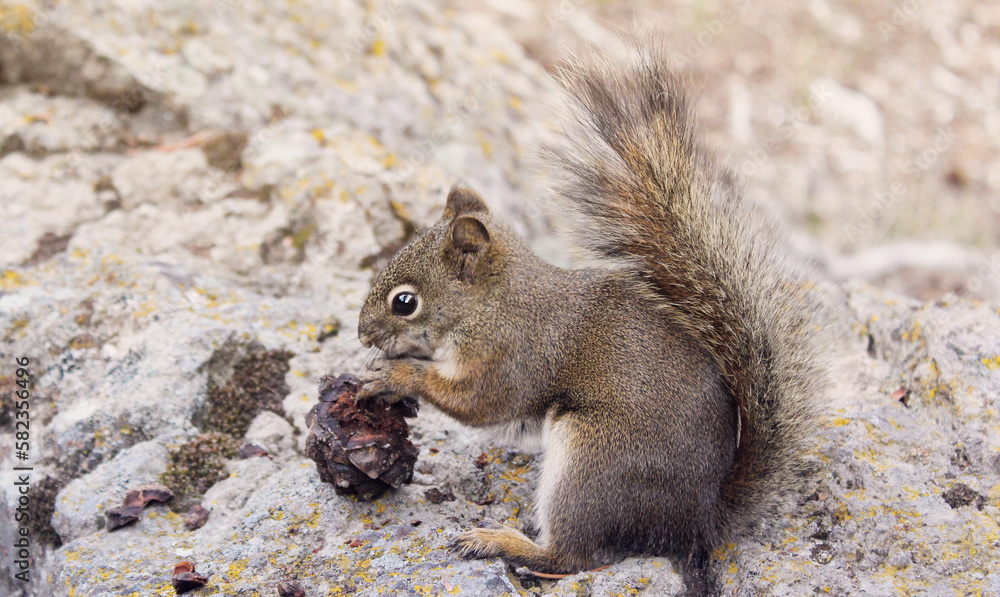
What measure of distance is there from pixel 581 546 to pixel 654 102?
1.33m

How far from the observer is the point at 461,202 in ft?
8.96

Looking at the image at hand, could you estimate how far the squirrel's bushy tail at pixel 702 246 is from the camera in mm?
2156

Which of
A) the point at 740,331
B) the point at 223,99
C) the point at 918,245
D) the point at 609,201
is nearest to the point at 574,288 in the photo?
the point at 609,201

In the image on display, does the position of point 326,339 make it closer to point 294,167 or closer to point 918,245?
point 294,167

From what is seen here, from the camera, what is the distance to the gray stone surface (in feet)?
6.79

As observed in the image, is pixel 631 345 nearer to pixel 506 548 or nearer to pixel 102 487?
pixel 506 548

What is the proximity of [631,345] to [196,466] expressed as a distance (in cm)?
146

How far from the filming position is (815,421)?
220 cm

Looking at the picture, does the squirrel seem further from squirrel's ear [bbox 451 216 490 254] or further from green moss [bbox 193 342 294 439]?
green moss [bbox 193 342 294 439]

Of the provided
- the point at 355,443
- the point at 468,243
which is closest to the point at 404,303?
the point at 468,243

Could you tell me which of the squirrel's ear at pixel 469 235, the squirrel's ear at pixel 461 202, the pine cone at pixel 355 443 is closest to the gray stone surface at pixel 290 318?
the pine cone at pixel 355 443

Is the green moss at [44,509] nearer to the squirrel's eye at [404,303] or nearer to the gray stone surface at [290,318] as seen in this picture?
the gray stone surface at [290,318]

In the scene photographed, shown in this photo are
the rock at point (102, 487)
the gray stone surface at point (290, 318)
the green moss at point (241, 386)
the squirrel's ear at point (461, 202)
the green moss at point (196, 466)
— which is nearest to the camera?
the gray stone surface at point (290, 318)

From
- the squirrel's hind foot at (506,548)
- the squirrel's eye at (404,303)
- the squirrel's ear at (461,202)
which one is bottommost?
the squirrel's hind foot at (506,548)
